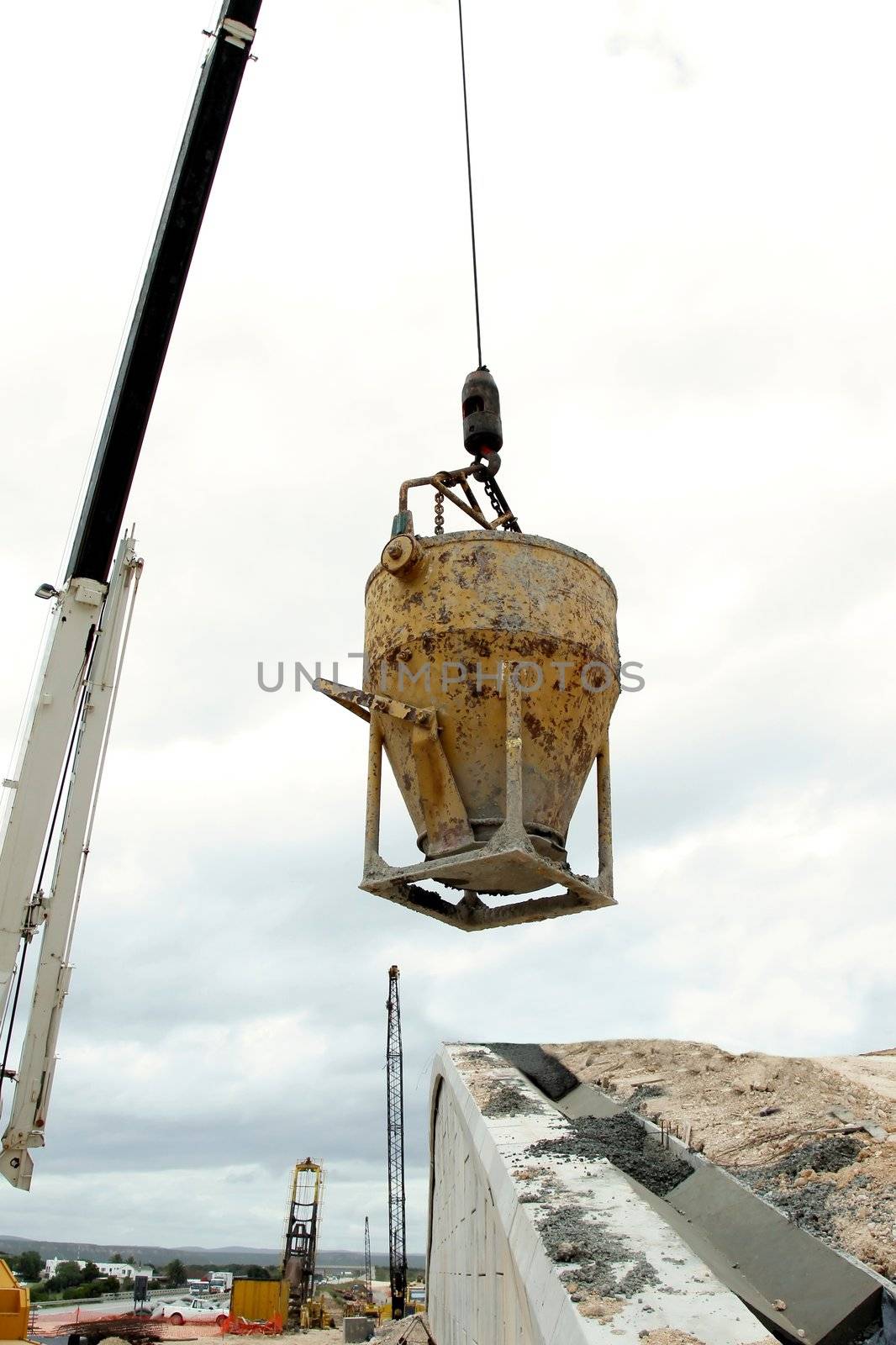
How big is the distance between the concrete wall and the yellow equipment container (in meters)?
26.5

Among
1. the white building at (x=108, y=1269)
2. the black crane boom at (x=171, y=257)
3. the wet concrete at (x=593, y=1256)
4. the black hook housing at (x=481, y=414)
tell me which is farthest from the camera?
the white building at (x=108, y=1269)

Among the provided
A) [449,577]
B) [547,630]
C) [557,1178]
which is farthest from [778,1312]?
[449,577]

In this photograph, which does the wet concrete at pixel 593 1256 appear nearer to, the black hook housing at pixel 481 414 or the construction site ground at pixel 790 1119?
the construction site ground at pixel 790 1119

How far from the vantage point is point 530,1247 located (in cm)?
514

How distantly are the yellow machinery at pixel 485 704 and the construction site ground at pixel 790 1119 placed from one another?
5.71ft

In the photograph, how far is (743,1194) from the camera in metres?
5.59

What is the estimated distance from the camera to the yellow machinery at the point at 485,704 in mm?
5977

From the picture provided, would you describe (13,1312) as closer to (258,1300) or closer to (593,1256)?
(593,1256)

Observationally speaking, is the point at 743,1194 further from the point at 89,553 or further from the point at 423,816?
the point at 89,553

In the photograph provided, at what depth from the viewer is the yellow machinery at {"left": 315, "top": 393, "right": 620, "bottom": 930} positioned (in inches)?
235

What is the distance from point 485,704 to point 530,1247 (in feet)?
8.94

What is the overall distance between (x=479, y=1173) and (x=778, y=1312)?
10.4 ft

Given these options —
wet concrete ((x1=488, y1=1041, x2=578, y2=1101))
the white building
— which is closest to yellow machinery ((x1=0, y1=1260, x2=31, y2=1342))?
wet concrete ((x1=488, y1=1041, x2=578, y2=1101))

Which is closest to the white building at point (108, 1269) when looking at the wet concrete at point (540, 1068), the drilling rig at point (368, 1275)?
the drilling rig at point (368, 1275)
